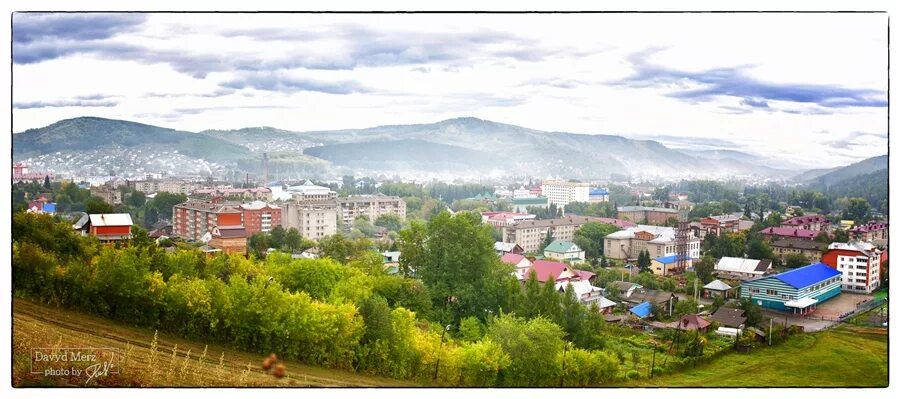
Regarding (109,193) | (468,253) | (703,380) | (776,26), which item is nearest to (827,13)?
(776,26)

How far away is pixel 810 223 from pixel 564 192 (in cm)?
342

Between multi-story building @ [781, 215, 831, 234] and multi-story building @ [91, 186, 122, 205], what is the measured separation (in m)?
6.94

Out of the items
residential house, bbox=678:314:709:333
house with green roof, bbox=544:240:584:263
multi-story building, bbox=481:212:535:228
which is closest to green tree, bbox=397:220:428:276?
multi-story building, bbox=481:212:535:228

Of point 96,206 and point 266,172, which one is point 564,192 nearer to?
point 266,172

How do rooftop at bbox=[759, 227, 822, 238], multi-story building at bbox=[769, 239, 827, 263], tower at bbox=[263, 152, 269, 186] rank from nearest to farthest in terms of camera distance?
multi-story building at bbox=[769, 239, 827, 263], rooftop at bbox=[759, 227, 822, 238], tower at bbox=[263, 152, 269, 186]

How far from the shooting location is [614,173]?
9516mm

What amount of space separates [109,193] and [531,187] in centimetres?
535

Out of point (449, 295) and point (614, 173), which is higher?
point (614, 173)

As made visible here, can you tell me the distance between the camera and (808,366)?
653 cm

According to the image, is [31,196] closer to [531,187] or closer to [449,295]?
[449,295]

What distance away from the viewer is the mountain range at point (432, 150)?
7676 mm

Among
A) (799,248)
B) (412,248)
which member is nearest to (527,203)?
(412,248)

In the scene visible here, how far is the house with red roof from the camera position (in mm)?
7725

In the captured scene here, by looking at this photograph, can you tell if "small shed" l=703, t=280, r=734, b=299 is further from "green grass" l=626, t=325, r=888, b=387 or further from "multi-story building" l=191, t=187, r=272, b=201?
"multi-story building" l=191, t=187, r=272, b=201
